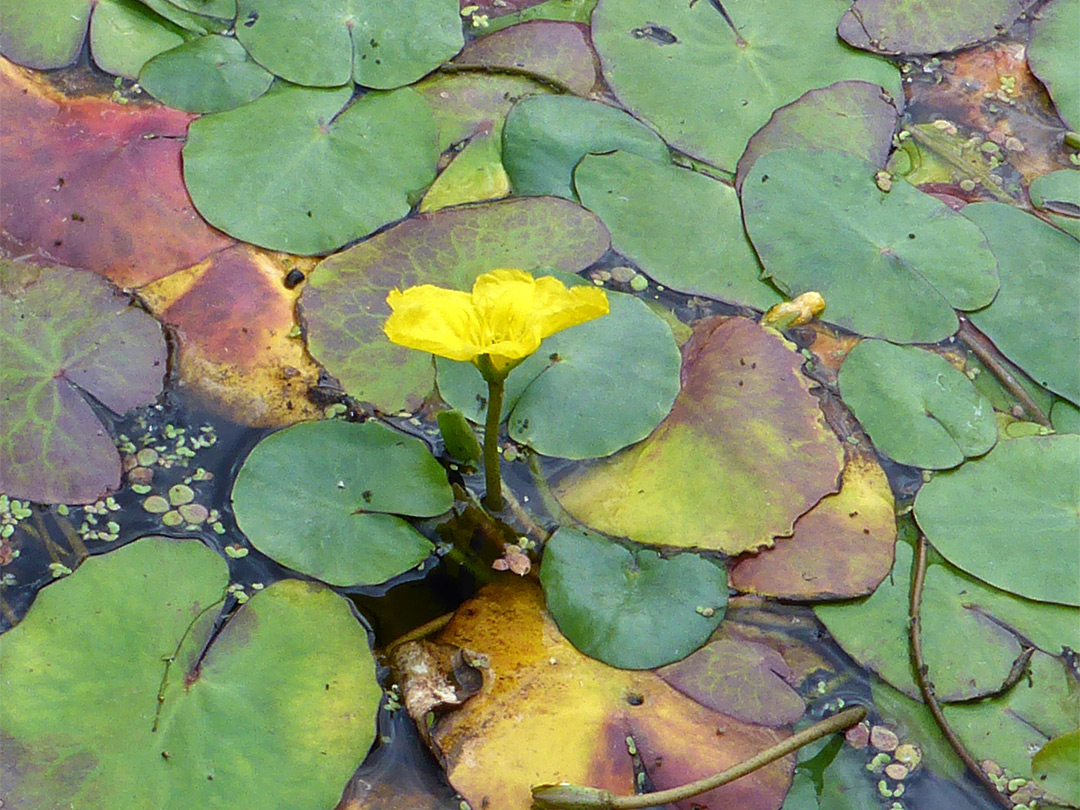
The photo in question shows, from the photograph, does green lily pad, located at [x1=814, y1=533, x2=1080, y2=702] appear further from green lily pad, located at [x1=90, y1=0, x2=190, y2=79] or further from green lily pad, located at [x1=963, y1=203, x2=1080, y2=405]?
green lily pad, located at [x1=90, y1=0, x2=190, y2=79]

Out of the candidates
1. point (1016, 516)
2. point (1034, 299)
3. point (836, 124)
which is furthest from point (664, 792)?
point (836, 124)

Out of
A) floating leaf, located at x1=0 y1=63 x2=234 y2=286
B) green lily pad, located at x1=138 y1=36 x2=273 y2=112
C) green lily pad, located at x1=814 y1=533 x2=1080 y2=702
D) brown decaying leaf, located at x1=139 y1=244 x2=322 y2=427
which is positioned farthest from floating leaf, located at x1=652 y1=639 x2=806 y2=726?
green lily pad, located at x1=138 y1=36 x2=273 y2=112

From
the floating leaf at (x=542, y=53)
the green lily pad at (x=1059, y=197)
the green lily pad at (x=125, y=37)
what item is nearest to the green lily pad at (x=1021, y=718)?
the green lily pad at (x=1059, y=197)

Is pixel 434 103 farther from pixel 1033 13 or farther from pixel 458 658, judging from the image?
pixel 1033 13

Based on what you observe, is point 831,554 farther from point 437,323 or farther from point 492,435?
point 437,323

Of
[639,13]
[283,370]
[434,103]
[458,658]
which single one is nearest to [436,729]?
[458,658]

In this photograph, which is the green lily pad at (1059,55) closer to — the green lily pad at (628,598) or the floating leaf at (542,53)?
the floating leaf at (542,53)
